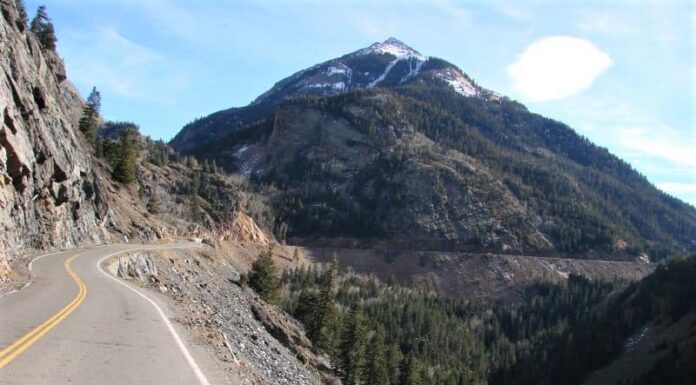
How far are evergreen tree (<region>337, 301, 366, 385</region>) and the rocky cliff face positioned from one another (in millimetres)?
29297

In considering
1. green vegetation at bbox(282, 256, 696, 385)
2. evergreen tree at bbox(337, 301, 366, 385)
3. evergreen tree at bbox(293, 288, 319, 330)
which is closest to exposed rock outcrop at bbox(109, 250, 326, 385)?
evergreen tree at bbox(337, 301, 366, 385)

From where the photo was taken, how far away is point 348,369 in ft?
190

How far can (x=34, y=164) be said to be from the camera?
121 ft

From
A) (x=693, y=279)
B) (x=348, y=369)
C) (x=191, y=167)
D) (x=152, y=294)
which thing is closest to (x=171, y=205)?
(x=191, y=167)

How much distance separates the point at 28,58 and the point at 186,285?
2367 centimetres

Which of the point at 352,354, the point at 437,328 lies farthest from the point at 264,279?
A: the point at 437,328

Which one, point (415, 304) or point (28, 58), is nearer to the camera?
point (28, 58)

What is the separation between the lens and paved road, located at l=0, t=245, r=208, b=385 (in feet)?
38.1

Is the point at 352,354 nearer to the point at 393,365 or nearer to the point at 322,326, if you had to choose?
the point at 322,326

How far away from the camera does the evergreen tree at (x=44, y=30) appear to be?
6938 cm

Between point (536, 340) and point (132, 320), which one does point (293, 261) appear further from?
point (132, 320)

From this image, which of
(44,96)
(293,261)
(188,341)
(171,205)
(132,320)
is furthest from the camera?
(293,261)

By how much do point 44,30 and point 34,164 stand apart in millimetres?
42963

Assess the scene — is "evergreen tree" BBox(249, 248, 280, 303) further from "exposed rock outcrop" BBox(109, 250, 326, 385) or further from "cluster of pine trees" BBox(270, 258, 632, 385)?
"exposed rock outcrop" BBox(109, 250, 326, 385)
